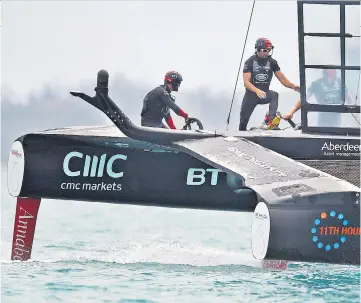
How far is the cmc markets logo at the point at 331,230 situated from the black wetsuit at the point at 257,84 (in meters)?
3.51

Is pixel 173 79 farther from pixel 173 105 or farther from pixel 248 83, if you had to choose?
pixel 248 83

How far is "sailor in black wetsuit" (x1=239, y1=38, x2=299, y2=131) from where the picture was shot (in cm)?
1221

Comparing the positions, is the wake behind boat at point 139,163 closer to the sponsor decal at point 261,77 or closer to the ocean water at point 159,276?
the ocean water at point 159,276

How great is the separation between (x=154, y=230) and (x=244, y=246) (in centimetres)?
387

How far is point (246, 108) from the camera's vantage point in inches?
484

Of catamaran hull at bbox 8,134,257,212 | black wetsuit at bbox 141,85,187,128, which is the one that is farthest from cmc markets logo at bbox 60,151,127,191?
black wetsuit at bbox 141,85,187,128

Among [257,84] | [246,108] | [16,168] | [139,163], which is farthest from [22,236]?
[257,84]

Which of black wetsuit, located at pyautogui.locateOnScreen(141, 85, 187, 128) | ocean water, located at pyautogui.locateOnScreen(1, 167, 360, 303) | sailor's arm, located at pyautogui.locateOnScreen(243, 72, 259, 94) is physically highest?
sailor's arm, located at pyautogui.locateOnScreen(243, 72, 259, 94)

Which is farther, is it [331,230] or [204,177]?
[204,177]

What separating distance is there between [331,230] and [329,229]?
2 centimetres

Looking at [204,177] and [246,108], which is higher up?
[246,108]

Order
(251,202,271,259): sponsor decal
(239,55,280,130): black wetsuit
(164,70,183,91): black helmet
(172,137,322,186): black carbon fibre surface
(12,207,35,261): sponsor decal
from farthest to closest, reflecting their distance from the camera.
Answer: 1. (239,55,280,130): black wetsuit
2. (164,70,183,91): black helmet
3. (12,207,35,261): sponsor decal
4. (172,137,322,186): black carbon fibre surface
5. (251,202,271,259): sponsor decal

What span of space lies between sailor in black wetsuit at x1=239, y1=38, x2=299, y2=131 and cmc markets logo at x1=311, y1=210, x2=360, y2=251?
11.4 ft

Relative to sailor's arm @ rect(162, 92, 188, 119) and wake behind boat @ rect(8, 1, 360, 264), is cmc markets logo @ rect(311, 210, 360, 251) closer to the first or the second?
wake behind boat @ rect(8, 1, 360, 264)
